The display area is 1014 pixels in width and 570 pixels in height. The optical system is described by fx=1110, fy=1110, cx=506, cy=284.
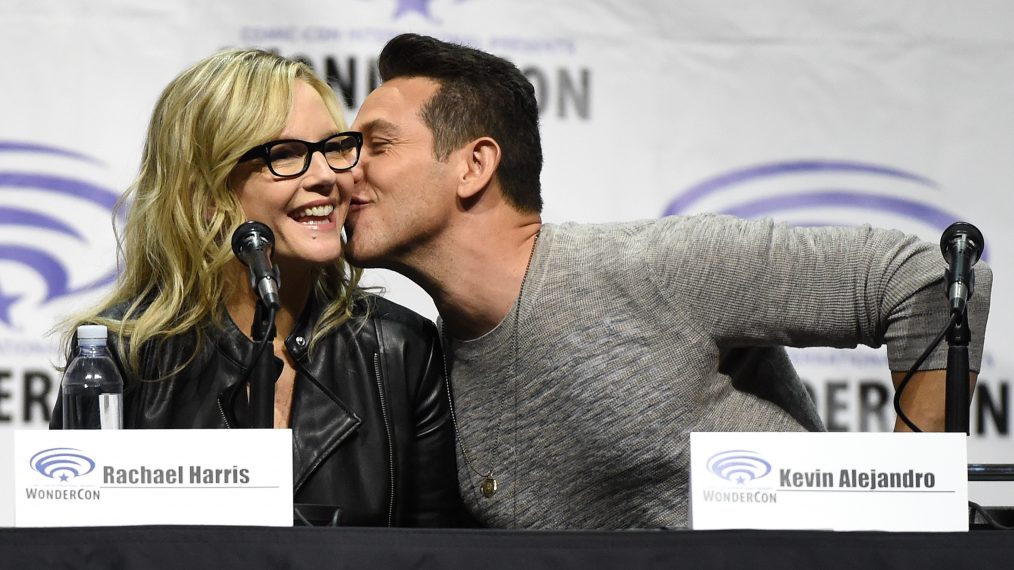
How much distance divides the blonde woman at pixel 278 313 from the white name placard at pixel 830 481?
1028 mm

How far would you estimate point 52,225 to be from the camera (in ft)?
11.0

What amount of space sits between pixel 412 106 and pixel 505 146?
0.76 feet

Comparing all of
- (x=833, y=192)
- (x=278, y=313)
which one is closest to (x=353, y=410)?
(x=278, y=313)

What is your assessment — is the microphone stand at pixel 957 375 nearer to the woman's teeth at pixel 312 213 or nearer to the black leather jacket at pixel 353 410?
the black leather jacket at pixel 353 410

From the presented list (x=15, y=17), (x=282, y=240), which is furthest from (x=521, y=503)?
(x=15, y=17)

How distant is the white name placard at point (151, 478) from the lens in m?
1.51

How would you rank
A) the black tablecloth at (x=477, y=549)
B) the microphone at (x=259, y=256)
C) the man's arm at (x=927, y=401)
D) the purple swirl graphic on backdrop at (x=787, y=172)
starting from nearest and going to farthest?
1. the black tablecloth at (x=477, y=549)
2. the microphone at (x=259, y=256)
3. the man's arm at (x=927, y=401)
4. the purple swirl graphic on backdrop at (x=787, y=172)

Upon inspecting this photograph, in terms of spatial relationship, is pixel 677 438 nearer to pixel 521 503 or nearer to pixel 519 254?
pixel 521 503

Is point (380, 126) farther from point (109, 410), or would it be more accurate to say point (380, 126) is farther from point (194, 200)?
point (109, 410)

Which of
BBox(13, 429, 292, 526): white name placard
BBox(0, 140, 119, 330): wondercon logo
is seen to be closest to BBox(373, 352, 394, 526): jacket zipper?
BBox(13, 429, 292, 526): white name placard

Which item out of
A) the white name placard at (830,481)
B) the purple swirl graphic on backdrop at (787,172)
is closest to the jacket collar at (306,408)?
the white name placard at (830,481)

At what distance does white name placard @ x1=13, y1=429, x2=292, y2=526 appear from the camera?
1.51m

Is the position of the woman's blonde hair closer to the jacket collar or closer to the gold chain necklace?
the jacket collar

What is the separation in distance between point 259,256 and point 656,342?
92 cm
